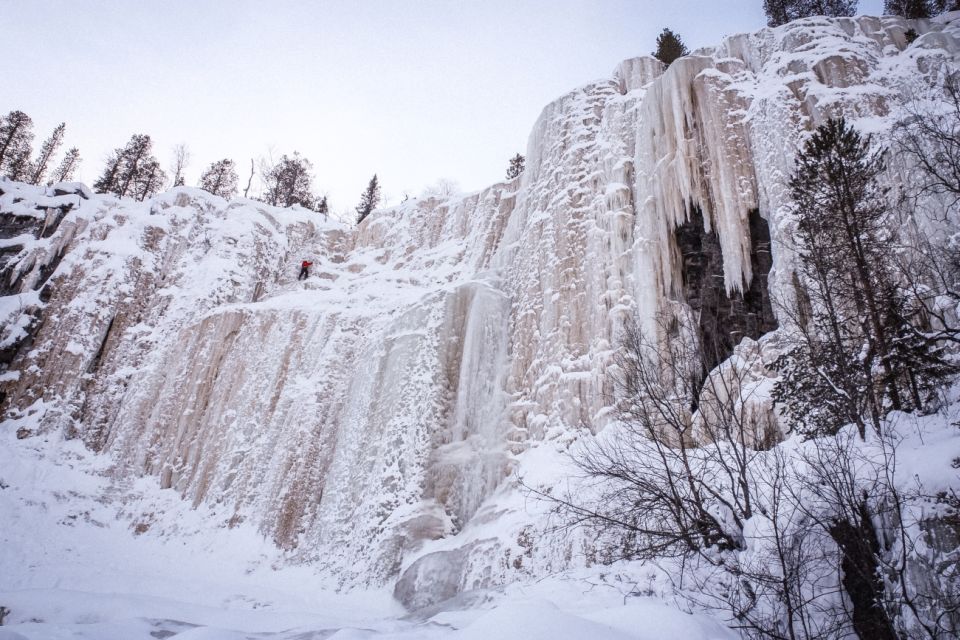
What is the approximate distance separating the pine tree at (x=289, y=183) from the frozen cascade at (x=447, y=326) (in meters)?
14.8

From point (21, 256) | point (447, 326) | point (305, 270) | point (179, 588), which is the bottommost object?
point (179, 588)

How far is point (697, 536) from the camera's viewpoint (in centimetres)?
604

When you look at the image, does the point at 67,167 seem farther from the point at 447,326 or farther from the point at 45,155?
the point at 447,326

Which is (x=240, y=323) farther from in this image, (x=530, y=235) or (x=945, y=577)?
(x=945, y=577)

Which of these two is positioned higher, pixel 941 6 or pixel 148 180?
pixel 941 6

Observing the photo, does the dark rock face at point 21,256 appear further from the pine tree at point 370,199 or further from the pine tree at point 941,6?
the pine tree at point 941,6

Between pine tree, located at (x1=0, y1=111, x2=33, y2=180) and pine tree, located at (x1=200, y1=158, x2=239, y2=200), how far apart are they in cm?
1098

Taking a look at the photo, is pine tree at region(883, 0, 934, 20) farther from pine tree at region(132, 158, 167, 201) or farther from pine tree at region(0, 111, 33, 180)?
pine tree at region(0, 111, 33, 180)

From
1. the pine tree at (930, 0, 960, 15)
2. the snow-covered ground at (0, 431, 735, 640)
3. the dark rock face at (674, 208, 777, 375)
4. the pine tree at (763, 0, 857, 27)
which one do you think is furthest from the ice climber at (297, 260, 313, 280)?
the pine tree at (930, 0, 960, 15)

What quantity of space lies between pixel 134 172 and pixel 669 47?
3649cm

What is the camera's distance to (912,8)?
20781mm

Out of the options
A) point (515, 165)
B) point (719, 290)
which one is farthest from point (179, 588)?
point (515, 165)

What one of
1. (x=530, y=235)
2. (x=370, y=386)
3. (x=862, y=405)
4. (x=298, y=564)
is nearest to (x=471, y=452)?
(x=370, y=386)

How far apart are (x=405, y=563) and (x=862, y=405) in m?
9.41
